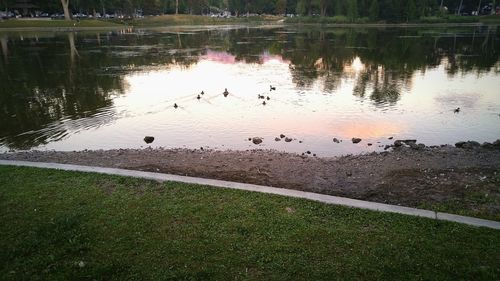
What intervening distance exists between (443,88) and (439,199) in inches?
845

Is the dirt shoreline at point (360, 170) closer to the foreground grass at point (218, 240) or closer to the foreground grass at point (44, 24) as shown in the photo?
the foreground grass at point (218, 240)

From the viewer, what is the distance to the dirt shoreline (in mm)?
11125

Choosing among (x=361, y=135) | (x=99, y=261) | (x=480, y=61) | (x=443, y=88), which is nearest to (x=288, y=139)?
(x=361, y=135)

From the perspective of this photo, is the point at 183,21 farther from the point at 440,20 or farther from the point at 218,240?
the point at 218,240

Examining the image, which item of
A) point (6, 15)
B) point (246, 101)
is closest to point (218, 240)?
point (246, 101)

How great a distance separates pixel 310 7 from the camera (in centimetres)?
12938

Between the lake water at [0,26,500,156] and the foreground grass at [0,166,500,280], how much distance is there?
770 cm

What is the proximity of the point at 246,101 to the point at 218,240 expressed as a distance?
17.9 m

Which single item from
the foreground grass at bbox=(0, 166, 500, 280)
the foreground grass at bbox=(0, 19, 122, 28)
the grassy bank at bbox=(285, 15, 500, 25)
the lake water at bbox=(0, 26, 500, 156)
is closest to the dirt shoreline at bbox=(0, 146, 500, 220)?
the lake water at bbox=(0, 26, 500, 156)

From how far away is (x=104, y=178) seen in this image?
11.3 m

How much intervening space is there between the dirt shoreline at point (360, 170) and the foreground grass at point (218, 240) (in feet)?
8.16

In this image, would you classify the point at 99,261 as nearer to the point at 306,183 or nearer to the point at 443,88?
the point at 306,183

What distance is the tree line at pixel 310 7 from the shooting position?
10456cm

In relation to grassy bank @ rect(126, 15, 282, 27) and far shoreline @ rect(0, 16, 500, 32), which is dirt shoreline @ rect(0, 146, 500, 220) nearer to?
far shoreline @ rect(0, 16, 500, 32)
